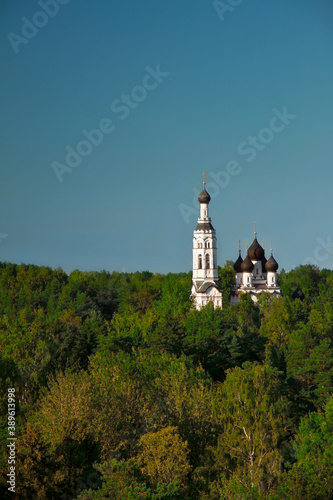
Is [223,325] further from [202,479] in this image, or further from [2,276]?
[2,276]

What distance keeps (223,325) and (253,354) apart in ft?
26.6

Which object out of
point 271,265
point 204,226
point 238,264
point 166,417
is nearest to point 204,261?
point 204,226

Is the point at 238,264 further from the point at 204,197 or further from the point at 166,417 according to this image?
the point at 166,417

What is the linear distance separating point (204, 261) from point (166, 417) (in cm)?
5351

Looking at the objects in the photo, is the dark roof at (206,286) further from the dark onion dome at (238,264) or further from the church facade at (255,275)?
the dark onion dome at (238,264)

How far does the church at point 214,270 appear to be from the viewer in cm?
8219

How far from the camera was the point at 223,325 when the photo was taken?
55.8 metres

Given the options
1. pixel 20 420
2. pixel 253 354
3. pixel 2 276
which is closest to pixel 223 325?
pixel 253 354

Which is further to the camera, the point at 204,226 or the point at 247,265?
the point at 247,265

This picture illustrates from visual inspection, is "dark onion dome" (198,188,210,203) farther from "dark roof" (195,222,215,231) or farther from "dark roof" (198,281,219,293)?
"dark roof" (198,281,219,293)

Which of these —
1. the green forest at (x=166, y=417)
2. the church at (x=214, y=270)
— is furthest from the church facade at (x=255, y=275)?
Answer: the green forest at (x=166, y=417)

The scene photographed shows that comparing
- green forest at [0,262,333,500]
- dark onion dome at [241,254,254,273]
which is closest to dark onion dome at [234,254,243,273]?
dark onion dome at [241,254,254,273]

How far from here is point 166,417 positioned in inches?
1176

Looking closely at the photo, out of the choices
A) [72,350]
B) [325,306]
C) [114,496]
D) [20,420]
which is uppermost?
[325,306]
